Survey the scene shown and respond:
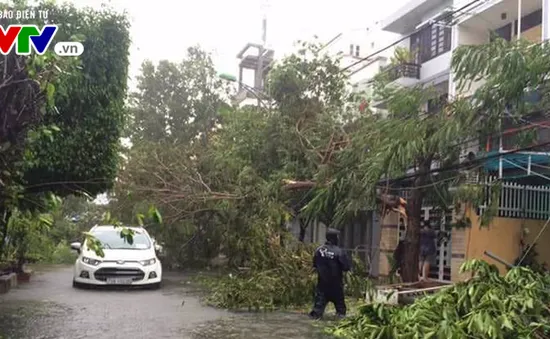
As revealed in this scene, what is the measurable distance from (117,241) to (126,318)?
18.1 ft

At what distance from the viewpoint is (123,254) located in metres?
14.2

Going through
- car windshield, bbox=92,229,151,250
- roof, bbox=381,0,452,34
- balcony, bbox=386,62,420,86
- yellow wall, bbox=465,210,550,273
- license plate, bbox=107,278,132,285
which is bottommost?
license plate, bbox=107,278,132,285

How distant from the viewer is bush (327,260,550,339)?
6.74 metres

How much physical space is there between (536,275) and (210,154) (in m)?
13.0

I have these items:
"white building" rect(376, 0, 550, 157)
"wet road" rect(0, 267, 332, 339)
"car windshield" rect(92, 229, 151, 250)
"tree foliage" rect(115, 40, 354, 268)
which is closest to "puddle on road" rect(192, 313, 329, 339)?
"wet road" rect(0, 267, 332, 339)

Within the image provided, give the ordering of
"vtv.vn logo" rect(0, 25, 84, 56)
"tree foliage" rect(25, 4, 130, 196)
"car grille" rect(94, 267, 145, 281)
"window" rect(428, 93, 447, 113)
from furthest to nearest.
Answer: "car grille" rect(94, 267, 145, 281) < "window" rect(428, 93, 447, 113) < "tree foliage" rect(25, 4, 130, 196) < "vtv.vn logo" rect(0, 25, 84, 56)

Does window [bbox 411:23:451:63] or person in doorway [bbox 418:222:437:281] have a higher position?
window [bbox 411:23:451:63]

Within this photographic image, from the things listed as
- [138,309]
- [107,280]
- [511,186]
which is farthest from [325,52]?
[138,309]

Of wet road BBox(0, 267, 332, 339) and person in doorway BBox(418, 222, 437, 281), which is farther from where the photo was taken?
person in doorway BBox(418, 222, 437, 281)

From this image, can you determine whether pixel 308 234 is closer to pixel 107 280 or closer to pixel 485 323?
pixel 107 280

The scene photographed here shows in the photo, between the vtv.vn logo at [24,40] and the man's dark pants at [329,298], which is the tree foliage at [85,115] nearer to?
the vtv.vn logo at [24,40]

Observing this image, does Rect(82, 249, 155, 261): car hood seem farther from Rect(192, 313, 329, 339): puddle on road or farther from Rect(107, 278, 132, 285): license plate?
Rect(192, 313, 329, 339): puddle on road

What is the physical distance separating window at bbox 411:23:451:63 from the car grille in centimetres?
1260

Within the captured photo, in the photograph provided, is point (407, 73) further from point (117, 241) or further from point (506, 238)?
point (117, 241)
